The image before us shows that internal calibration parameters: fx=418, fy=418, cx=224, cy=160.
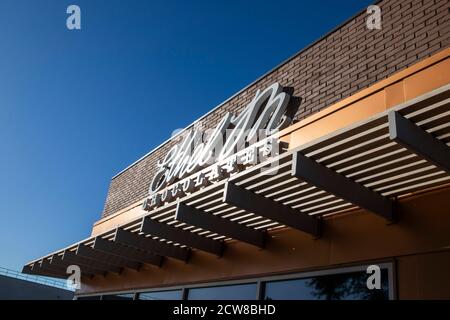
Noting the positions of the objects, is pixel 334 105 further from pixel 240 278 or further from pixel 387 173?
pixel 240 278

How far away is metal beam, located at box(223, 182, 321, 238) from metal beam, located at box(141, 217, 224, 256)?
80.2 inches

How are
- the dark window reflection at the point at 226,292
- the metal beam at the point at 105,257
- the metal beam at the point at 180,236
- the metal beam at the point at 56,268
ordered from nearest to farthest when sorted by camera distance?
the dark window reflection at the point at 226,292 → the metal beam at the point at 180,236 → the metal beam at the point at 105,257 → the metal beam at the point at 56,268

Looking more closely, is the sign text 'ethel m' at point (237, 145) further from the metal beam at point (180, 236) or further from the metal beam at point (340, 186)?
the metal beam at point (340, 186)

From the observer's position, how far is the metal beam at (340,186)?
4332mm

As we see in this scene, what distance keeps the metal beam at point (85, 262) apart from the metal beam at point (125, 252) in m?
1.48

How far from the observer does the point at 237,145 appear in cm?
683

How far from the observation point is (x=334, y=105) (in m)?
5.59

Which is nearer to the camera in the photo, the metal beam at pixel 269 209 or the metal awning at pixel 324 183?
the metal awning at pixel 324 183

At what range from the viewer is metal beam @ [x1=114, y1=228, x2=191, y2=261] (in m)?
7.41

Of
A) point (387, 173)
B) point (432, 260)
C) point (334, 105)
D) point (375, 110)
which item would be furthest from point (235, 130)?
point (432, 260)

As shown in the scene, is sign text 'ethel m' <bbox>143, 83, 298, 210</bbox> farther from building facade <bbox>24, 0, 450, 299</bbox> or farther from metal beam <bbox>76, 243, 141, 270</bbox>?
metal beam <bbox>76, 243, 141, 270</bbox>

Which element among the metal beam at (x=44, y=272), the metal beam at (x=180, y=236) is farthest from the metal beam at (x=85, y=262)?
the metal beam at (x=180, y=236)

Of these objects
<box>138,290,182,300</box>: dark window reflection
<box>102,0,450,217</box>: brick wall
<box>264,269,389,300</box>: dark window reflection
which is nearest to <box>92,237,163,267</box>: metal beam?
<box>138,290,182,300</box>: dark window reflection
